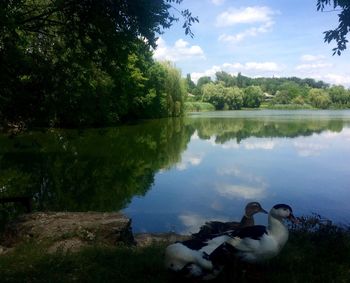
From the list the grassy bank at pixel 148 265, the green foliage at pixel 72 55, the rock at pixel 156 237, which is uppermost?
the green foliage at pixel 72 55

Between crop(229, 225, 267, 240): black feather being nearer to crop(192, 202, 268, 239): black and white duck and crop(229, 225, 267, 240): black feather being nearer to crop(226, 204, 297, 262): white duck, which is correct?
crop(226, 204, 297, 262): white duck

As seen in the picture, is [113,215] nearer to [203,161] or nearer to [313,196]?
[313,196]

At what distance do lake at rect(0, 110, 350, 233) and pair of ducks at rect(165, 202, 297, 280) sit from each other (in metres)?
5.59

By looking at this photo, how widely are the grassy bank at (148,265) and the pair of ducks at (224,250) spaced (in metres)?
0.17

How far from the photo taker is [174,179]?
20172 mm

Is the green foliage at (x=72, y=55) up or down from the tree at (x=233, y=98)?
up

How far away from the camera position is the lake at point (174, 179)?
14.2m

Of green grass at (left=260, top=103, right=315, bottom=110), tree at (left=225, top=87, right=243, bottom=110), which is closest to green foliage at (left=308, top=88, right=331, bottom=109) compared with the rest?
green grass at (left=260, top=103, right=315, bottom=110)

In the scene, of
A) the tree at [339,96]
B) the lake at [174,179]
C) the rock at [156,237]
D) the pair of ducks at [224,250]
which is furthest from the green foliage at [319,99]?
the pair of ducks at [224,250]

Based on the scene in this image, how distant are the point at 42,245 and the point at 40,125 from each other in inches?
117

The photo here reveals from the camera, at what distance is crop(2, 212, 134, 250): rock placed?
320 inches

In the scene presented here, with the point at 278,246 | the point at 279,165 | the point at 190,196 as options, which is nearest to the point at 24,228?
the point at 278,246

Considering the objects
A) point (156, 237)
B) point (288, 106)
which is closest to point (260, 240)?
point (156, 237)

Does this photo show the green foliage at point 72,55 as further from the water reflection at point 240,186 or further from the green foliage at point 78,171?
the water reflection at point 240,186
